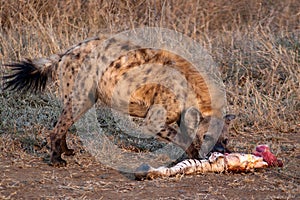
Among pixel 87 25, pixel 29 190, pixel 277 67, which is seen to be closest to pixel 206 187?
pixel 29 190

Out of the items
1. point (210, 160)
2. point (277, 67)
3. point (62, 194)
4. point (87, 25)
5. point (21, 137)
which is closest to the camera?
point (62, 194)

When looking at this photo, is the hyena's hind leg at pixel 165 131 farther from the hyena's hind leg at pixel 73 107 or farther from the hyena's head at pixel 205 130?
the hyena's hind leg at pixel 73 107

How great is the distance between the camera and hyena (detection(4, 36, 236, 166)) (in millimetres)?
4711

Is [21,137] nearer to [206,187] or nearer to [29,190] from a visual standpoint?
[29,190]

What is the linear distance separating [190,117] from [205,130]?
0.16 metres

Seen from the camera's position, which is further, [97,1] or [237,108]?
[97,1]

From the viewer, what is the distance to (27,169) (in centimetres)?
445

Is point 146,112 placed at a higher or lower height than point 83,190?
higher

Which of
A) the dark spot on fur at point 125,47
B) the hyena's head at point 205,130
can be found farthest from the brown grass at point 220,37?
the dark spot on fur at point 125,47

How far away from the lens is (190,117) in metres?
4.75

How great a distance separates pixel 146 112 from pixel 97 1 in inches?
168

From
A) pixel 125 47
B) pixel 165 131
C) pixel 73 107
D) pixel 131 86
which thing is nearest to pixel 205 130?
pixel 165 131

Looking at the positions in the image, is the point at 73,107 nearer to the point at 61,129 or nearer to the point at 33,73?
the point at 61,129

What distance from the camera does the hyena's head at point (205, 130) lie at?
473cm
